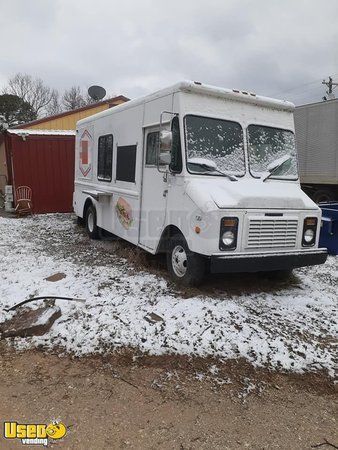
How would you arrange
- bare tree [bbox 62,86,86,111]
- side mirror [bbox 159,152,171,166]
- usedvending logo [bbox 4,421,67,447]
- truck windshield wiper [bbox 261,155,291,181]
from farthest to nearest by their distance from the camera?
bare tree [bbox 62,86,86,111], truck windshield wiper [bbox 261,155,291,181], side mirror [bbox 159,152,171,166], usedvending logo [bbox 4,421,67,447]

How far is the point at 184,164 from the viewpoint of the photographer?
5301 mm

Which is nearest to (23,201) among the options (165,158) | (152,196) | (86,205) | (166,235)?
(86,205)

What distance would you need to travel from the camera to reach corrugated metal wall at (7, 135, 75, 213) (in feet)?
42.8

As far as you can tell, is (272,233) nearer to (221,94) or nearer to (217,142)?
(217,142)

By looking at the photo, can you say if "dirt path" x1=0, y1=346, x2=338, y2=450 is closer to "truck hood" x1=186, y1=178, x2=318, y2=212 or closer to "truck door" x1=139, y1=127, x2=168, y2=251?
"truck hood" x1=186, y1=178, x2=318, y2=212

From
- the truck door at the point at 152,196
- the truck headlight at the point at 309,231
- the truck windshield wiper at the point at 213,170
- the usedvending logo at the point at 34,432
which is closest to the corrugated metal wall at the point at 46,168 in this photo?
the truck door at the point at 152,196

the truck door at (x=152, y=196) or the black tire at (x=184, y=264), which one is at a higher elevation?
the truck door at (x=152, y=196)

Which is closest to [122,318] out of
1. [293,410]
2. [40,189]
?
[293,410]

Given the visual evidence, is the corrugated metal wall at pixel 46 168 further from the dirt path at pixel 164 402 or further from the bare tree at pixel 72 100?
the bare tree at pixel 72 100

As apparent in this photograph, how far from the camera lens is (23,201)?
12.9 m

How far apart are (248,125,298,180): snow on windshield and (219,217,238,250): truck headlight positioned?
114cm

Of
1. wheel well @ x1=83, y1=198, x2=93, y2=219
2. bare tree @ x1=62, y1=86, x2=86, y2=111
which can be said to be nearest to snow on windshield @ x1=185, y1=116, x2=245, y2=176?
wheel well @ x1=83, y1=198, x2=93, y2=219

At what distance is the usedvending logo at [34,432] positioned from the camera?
274 cm

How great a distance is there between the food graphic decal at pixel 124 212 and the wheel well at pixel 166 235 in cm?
105
